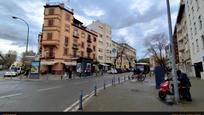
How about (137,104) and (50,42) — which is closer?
(137,104)

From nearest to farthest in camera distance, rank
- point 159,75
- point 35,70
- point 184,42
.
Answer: point 159,75
point 35,70
point 184,42

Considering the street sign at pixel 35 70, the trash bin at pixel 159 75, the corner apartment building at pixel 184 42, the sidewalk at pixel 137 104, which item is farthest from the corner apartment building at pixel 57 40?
the sidewalk at pixel 137 104

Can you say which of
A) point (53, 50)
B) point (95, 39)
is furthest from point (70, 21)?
point (95, 39)

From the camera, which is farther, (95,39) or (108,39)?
(108,39)

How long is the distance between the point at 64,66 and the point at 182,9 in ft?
101

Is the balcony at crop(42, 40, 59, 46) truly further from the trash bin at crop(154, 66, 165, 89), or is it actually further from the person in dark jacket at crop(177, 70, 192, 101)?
the person in dark jacket at crop(177, 70, 192, 101)

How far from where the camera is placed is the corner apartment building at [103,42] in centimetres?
7362

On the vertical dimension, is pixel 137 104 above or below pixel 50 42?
below

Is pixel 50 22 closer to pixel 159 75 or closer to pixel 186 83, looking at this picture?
pixel 159 75

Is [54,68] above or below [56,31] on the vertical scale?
below

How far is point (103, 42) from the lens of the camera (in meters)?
77.9

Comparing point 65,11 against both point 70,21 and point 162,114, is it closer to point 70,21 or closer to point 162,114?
point 70,21

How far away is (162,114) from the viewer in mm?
7035

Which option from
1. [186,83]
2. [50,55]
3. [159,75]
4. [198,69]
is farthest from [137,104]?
[50,55]
